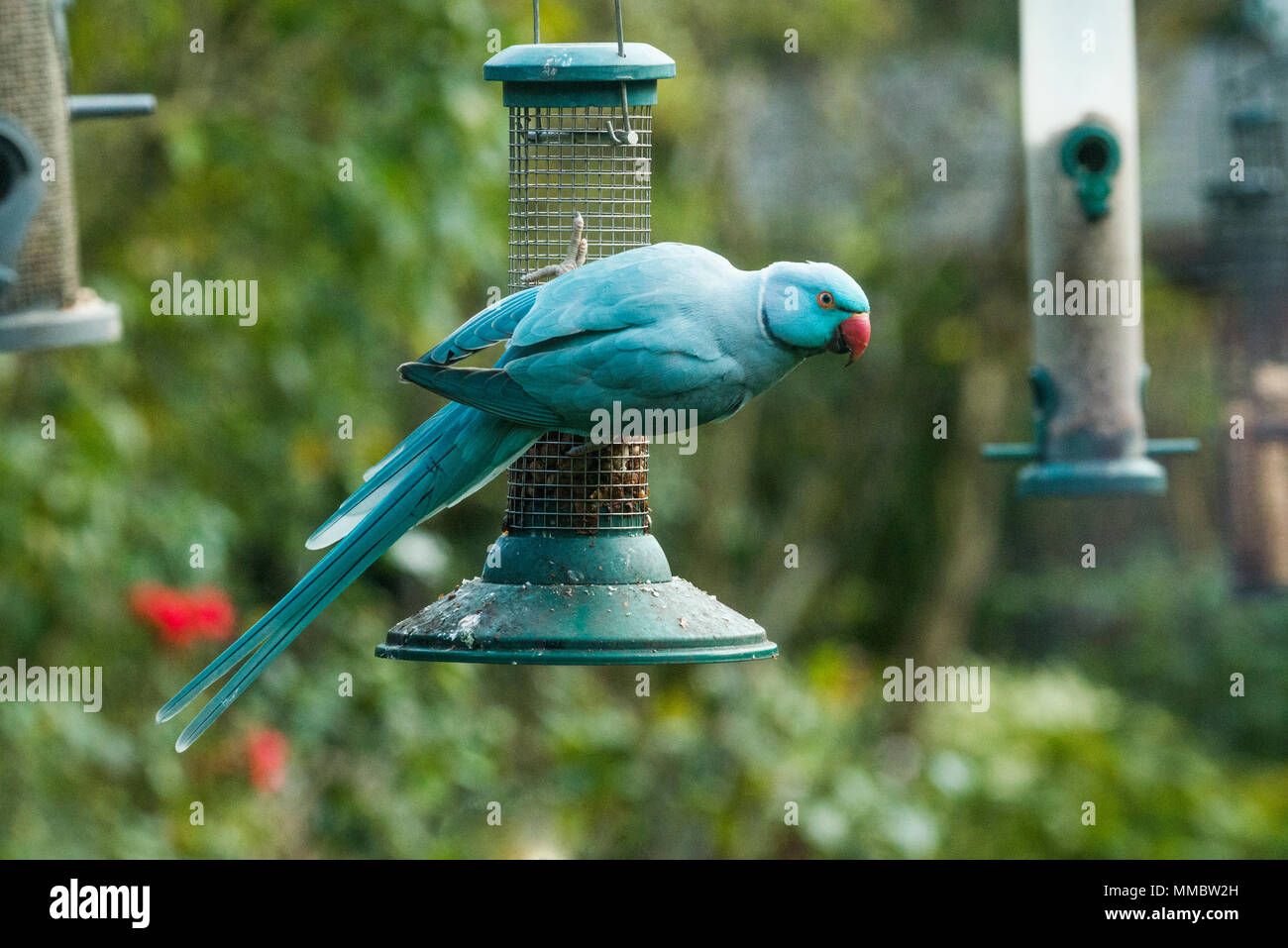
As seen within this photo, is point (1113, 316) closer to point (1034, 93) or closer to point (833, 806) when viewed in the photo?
point (1034, 93)

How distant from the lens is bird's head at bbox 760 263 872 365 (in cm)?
418

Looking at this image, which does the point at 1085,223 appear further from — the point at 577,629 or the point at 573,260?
the point at 577,629

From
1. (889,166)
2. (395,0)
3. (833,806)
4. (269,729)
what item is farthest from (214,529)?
(889,166)

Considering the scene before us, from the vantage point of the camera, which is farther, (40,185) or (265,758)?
(265,758)

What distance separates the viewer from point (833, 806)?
8406 mm

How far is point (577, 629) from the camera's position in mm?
3928

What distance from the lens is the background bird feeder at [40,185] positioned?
5.00 meters

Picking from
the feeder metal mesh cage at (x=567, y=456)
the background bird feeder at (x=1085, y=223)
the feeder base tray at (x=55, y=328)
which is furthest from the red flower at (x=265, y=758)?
the background bird feeder at (x=1085, y=223)

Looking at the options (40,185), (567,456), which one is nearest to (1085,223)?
(567,456)

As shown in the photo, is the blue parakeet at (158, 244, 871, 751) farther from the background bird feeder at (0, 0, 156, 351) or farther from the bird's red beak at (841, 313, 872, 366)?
the background bird feeder at (0, 0, 156, 351)

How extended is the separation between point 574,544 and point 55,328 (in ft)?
5.87

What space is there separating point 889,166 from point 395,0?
5075 millimetres

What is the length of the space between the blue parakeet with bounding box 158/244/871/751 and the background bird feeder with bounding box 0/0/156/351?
139cm
